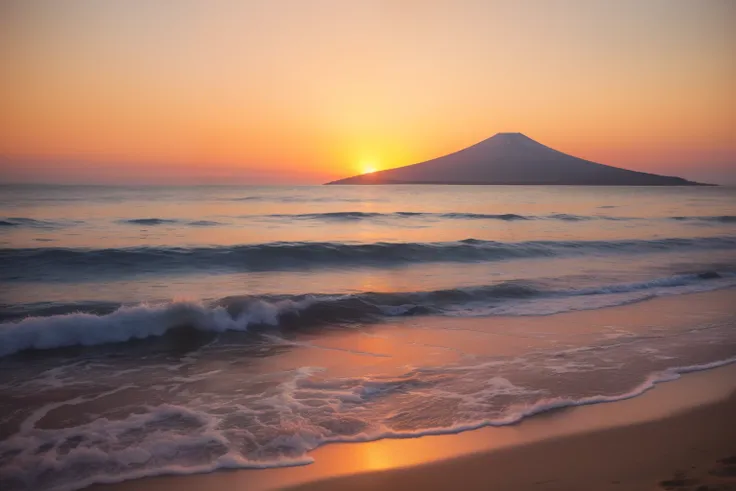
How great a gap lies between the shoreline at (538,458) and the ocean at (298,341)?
18 cm

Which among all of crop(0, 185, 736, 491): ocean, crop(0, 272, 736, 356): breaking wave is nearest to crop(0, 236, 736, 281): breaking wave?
crop(0, 185, 736, 491): ocean

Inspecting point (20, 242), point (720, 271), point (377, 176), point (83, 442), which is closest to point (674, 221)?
point (720, 271)

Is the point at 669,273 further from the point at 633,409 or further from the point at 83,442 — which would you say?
the point at 83,442

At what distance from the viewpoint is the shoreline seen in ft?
12.2

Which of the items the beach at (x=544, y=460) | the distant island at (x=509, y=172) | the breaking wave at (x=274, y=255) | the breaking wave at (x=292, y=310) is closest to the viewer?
the beach at (x=544, y=460)

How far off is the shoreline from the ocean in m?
0.18

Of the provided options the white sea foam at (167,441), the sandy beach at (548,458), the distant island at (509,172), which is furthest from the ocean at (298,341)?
the distant island at (509,172)

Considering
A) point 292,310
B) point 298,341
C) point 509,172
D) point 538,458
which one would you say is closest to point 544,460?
point 538,458

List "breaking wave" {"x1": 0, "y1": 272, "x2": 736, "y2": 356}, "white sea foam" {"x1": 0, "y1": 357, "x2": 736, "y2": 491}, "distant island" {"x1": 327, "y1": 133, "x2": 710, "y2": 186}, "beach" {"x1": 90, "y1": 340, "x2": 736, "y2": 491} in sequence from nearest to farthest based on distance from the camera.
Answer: "beach" {"x1": 90, "y1": 340, "x2": 736, "y2": 491}, "white sea foam" {"x1": 0, "y1": 357, "x2": 736, "y2": 491}, "breaking wave" {"x1": 0, "y1": 272, "x2": 736, "y2": 356}, "distant island" {"x1": 327, "y1": 133, "x2": 710, "y2": 186}

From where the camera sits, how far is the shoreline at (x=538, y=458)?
3.71 metres

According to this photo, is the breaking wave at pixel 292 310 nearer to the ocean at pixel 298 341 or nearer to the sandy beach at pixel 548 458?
the ocean at pixel 298 341

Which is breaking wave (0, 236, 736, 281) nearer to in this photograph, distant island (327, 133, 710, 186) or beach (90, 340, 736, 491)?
beach (90, 340, 736, 491)

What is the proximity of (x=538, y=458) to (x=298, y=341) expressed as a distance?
4.48 meters

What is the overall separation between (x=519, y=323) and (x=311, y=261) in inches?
305
